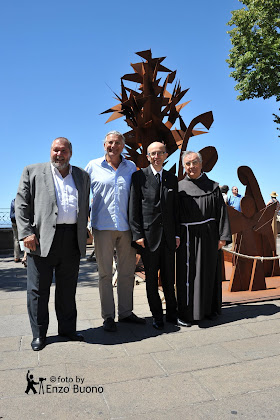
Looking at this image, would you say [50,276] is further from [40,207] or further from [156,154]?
[156,154]

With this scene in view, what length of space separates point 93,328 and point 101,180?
1.52 m

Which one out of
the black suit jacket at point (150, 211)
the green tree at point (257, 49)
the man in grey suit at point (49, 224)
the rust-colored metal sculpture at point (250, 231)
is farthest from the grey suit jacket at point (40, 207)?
the green tree at point (257, 49)

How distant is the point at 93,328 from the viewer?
3.96 m

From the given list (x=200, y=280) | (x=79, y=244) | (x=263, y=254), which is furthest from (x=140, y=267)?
(x=79, y=244)

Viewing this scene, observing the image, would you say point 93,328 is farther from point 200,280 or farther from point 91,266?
point 91,266

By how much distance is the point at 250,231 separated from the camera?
5.37m

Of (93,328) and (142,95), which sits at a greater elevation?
(142,95)

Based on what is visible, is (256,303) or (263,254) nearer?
(256,303)

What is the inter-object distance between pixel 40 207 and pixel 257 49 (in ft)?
53.5

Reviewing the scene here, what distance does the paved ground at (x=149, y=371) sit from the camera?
2.31 m

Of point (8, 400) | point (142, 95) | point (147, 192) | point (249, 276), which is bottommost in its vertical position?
point (8, 400)

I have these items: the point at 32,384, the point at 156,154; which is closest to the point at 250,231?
the point at 156,154

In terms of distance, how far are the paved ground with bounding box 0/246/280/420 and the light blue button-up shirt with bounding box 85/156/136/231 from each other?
1072mm

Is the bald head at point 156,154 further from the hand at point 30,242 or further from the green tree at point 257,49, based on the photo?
the green tree at point 257,49
